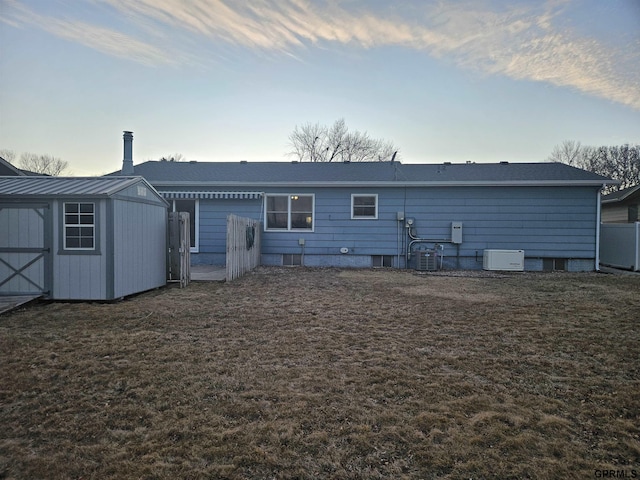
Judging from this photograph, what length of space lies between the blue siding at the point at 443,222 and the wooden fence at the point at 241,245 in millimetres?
1176

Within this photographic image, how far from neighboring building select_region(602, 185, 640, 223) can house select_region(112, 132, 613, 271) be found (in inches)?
292

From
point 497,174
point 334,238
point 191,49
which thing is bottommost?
point 334,238

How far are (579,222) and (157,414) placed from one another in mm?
14012

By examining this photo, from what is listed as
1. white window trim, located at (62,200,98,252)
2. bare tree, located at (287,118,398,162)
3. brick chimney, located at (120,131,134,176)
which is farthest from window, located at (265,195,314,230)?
bare tree, located at (287,118,398,162)

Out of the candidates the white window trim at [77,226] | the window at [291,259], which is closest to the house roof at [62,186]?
the white window trim at [77,226]

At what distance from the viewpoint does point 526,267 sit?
1263cm

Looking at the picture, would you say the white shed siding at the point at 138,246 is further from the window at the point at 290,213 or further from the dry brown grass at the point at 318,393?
the window at the point at 290,213

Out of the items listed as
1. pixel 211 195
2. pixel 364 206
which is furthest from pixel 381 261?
pixel 211 195

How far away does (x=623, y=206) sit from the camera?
19.2 m

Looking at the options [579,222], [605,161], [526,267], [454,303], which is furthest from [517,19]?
[605,161]

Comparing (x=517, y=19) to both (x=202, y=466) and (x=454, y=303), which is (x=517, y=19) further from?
(x=202, y=466)

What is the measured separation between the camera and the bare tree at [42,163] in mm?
42000

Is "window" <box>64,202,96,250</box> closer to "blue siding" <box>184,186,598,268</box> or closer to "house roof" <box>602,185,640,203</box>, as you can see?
"blue siding" <box>184,186,598,268</box>

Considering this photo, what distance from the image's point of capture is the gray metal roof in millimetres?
6902
